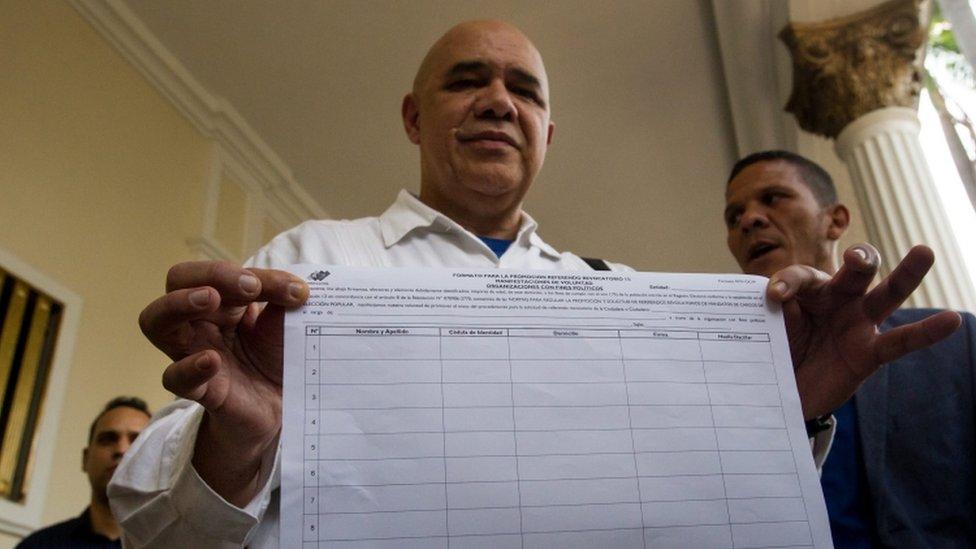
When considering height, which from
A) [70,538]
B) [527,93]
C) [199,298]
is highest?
[527,93]

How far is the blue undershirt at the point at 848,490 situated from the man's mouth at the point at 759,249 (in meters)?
0.72

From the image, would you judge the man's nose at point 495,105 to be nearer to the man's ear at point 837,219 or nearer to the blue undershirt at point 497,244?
the blue undershirt at point 497,244

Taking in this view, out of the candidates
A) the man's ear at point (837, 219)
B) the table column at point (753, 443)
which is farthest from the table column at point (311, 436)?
the man's ear at point (837, 219)

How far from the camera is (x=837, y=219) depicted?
6.73 feet

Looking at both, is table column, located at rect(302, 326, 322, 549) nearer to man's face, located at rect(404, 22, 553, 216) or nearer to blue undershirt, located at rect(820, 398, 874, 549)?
man's face, located at rect(404, 22, 553, 216)

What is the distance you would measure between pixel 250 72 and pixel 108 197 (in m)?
0.97


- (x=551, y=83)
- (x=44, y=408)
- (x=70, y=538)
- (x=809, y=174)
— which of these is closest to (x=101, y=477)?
(x=70, y=538)

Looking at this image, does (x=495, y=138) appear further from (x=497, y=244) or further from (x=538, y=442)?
(x=538, y=442)

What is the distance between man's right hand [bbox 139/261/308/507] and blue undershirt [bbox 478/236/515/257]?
0.49 meters

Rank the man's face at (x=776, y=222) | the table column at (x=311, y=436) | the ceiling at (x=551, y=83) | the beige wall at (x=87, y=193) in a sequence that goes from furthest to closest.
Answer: the ceiling at (x=551, y=83) < the beige wall at (x=87, y=193) < the man's face at (x=776, y=222) < the table column at (x=311, y=436)

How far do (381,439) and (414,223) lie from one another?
20.8 inches

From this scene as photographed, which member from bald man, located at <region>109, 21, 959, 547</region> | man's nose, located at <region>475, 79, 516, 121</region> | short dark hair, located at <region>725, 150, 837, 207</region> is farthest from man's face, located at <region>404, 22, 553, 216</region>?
short dark hair, located at <region>725, 150, 837, 207</region>

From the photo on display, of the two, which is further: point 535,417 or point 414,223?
point 414,223

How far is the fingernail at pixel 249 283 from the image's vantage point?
667 mm
